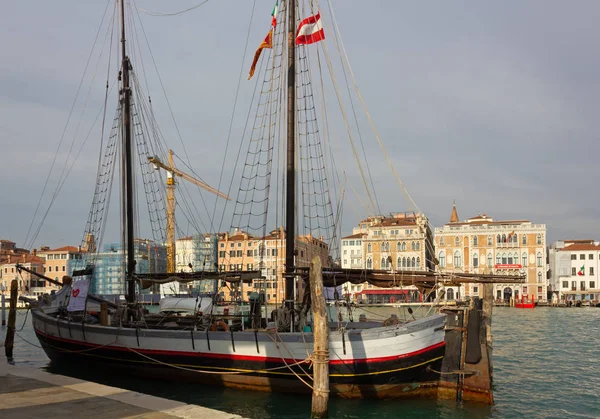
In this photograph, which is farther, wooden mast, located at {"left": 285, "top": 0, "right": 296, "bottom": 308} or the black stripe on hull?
wooden mast, located at {"left": 285, "top": 0, "right": 296, "bottom": 308}

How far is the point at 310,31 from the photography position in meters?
20.8

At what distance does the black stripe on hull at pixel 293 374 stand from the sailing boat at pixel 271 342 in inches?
1.1

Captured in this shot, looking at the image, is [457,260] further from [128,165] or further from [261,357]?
[261,357]

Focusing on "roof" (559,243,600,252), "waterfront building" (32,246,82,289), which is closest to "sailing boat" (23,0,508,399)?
"roof" (559,243,600,252)

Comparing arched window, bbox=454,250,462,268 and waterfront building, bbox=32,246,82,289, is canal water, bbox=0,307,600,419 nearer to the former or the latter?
arched window, bbox=454,250,462,268

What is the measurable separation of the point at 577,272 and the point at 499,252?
18.8m

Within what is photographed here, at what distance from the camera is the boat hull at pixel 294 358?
16.1 metres

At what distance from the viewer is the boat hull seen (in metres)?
16.1

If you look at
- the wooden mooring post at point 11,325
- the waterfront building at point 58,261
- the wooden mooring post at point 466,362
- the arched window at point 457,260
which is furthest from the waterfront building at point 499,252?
the wooden mooring post at point 466,362

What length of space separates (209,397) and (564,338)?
31527 mm

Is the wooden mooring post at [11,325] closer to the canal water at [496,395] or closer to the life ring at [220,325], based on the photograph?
the canal water at [496,395]

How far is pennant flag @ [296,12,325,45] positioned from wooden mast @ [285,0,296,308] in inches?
11.5

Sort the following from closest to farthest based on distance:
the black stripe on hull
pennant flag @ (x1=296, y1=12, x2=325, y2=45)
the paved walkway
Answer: the paved walkway
the black stripe on hull
pennant flag @ (x1=296, y1=12, x2=325, y2=45)

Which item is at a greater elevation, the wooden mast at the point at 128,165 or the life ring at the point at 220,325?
the wooden mast at the point at 128,165
